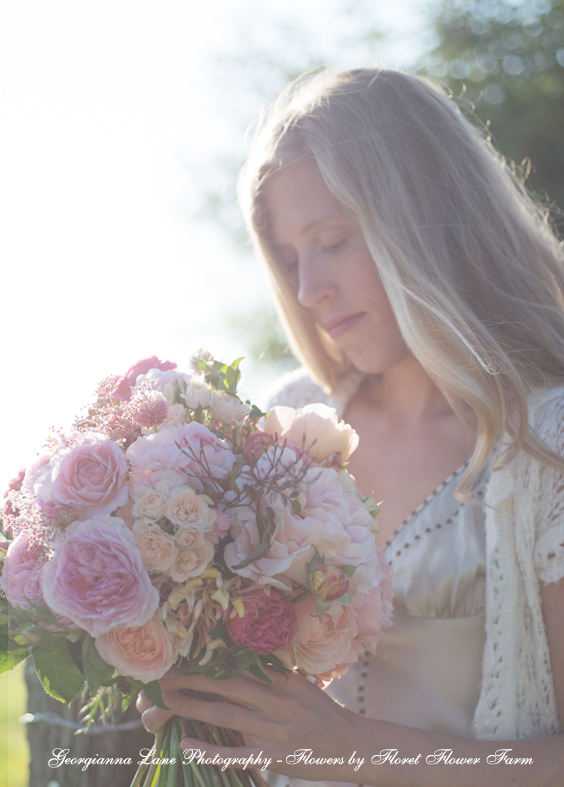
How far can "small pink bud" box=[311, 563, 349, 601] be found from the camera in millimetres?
1117

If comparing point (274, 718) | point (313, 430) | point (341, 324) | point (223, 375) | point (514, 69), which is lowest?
point (274, 718)

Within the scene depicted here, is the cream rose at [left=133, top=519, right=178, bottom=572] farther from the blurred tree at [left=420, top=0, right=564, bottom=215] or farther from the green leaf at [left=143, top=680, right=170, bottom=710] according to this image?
the blurred tree at [left=420, top=0, right=564, bottom=215]

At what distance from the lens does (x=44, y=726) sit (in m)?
1.97

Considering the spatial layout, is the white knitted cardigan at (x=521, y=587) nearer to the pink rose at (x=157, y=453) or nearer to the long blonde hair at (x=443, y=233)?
the long blonde hair at (x=443, y=233)

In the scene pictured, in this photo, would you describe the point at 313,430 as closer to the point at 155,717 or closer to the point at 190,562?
the point at 190,562

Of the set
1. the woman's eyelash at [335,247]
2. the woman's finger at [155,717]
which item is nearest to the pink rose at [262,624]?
the woman's finger at [155,717]

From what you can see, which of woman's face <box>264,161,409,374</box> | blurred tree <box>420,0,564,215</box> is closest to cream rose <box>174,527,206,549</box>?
woman's face <box>264,161,409,374</box>

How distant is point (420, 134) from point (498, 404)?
0.95 m

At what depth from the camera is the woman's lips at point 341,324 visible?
2.08 metres

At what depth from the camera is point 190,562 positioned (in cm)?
108

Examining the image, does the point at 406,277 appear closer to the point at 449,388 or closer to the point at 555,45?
the point at 449,388

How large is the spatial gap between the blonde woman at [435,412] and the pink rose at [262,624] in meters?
0.22

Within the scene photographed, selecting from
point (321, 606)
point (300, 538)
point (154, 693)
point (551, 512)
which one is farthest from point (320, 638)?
point (551, 512)

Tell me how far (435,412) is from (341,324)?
1.65ft
